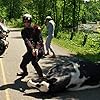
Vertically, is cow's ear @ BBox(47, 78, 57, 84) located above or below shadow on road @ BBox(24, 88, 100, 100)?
above

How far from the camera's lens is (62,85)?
31.8 ft

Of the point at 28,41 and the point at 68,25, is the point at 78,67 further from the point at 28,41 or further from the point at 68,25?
the point at 68,25

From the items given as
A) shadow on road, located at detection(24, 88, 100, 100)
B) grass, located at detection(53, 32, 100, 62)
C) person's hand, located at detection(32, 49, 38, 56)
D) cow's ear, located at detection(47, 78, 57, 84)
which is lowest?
grass, located at detection(53, 32, 100, 62)

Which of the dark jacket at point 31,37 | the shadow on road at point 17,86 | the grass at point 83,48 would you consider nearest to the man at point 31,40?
the dark jacket at point 31,37

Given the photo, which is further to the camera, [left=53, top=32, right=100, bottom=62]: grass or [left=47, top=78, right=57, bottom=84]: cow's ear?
[left=53, top=32, right=100, bottom=62]: grass

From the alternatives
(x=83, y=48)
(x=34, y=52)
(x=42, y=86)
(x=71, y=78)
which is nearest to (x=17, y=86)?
(x=34, y=52)

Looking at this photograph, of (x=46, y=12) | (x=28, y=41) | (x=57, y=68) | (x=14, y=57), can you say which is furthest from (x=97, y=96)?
(x=46, y=12)

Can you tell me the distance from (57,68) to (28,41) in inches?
45.3

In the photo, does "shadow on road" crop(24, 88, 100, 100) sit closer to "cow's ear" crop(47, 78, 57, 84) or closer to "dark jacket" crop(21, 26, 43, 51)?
"cow's ear" crop(47, 78, 57, 84)

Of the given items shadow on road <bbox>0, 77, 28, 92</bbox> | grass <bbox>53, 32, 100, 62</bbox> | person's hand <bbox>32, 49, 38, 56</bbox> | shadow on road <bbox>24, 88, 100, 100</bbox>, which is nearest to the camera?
shadow on road <bbox>24, 88, 100, 100</bbox>

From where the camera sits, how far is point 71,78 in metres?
9.84

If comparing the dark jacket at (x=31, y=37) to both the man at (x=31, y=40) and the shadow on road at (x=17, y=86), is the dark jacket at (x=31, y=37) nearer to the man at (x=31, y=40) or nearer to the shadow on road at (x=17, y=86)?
the man at (x=31, y=40)

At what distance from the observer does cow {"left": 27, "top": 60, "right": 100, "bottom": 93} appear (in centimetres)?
959

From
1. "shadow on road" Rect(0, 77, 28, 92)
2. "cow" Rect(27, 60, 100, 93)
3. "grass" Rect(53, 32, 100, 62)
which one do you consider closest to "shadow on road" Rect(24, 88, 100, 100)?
"cow" Rect(27, 60, 100, 93)
